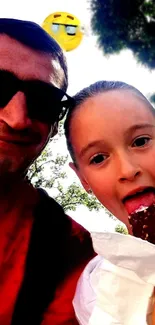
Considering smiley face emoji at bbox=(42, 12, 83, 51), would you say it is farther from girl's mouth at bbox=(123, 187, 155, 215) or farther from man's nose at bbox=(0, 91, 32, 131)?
girl's mouth at bbox=(123, 187, 155, 215)

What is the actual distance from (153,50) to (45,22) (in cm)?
229

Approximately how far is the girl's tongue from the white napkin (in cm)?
44

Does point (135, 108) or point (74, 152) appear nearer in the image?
point (135, 108)

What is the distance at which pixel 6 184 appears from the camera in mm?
2658

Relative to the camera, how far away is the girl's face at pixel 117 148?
1862 millimetres

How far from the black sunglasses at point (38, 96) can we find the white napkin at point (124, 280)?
128cm

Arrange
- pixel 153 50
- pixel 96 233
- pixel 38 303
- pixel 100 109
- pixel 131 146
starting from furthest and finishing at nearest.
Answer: pixel 153 50 < pixel 38 303 < pixel 100 109 < pixel 131 146 < pixel 96 233

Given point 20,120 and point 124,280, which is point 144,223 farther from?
point 20,120

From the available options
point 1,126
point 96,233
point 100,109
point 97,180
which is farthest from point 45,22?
point 96,233

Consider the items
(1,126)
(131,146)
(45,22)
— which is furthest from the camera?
(45,22)

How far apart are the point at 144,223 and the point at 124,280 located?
34 centimetres

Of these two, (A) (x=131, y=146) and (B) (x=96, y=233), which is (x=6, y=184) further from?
(B) (x=96, y=233)

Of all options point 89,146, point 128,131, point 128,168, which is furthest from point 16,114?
point 128,168

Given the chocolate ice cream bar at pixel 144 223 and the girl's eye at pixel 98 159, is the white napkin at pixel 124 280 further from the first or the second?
the girl's eye at pixel 98 159
